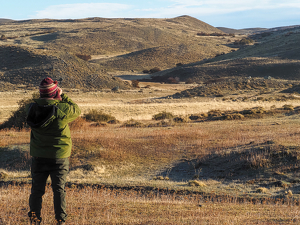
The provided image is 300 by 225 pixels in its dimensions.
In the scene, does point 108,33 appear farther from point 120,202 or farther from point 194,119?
point 120,202

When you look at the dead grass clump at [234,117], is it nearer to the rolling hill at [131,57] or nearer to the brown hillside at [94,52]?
the rolling hill at [131,57]

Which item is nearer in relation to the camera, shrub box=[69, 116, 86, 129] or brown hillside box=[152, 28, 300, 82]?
shrub box=[69, 116, 86, 129]

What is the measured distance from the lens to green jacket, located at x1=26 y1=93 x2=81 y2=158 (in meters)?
4.70

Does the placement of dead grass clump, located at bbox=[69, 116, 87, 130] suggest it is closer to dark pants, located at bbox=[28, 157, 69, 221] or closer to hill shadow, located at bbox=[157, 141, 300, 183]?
hill shadow, located at bbox=[157, 141, 300, 183]

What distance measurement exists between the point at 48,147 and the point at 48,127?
298 mm

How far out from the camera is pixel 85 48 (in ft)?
330

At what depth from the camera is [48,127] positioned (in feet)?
15.5

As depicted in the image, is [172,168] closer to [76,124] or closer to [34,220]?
[34,220]

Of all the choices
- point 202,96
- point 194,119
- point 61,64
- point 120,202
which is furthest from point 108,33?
point 120,202

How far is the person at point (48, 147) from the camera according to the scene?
4.71 meters

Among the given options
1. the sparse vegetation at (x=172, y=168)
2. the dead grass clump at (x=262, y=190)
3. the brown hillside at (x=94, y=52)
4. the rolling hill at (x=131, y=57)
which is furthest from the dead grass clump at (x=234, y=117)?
the brown hillside at (x=94, y=52)

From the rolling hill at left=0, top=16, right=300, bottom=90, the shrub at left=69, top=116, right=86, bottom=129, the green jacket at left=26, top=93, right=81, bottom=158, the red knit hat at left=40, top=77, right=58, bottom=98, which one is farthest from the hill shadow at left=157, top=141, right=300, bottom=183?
the rolling hill at left=0, top=16, right=300, bottom=90

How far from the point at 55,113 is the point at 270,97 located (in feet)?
127

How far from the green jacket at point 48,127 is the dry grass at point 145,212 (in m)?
1.20
